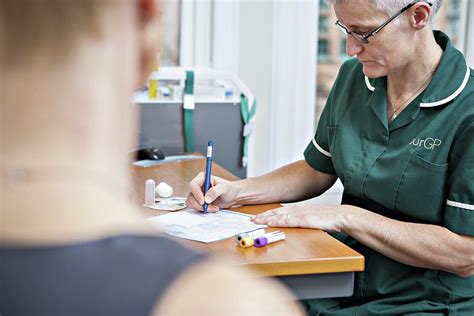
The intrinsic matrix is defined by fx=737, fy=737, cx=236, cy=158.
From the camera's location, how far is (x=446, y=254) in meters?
1.51

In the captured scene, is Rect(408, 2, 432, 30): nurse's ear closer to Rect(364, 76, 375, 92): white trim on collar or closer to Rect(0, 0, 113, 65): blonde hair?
Rect(364, 76, 375, 92): white trim on collar

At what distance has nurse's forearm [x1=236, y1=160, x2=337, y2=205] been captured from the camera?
179 centimetres

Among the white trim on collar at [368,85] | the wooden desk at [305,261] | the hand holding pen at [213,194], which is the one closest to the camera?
the wooden desk at [305,261]

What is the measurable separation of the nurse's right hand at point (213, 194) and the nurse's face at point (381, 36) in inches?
17.0

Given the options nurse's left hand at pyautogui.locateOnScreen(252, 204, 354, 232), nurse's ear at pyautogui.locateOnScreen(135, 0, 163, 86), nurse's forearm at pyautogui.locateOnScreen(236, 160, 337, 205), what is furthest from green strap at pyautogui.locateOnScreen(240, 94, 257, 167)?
nurse's ear at pyautogui.locateOnScreen(135, 0, 163, 86)

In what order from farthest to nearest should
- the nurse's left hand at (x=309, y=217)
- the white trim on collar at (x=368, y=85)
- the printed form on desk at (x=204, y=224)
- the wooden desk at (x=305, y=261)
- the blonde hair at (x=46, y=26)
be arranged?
the white trim on collar at (x=368, y=85), the nurse's left hand at (x=309, y=217), the printed form on desk at (x=204, y=224), the wooden desk at (x=305, y=261), the blonde hair at (x=46, y=26)

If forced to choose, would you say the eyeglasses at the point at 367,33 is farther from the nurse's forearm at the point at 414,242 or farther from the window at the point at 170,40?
the window at the point at 170,40

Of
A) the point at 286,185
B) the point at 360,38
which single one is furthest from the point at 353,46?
the point at 286,185

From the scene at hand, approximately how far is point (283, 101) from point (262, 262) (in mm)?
1842

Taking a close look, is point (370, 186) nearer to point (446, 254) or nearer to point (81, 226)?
point (446, 254)

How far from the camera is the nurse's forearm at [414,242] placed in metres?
1.51

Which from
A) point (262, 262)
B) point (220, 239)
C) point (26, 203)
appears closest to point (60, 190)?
point (26, 203)

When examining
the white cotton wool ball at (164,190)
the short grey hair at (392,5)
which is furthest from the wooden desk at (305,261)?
the short grey hair at (392,5)

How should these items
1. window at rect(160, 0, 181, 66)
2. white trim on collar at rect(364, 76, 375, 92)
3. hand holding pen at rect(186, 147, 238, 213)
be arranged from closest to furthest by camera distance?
1. hand holding pen at rect(186, 147, 238, 213)
2. white trim on collar at rect(364, 76, 375, 92)
3. window at rect(160, 0, 181, 66)
